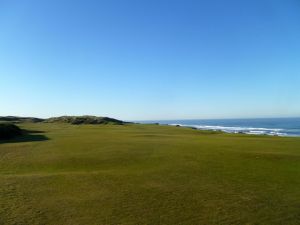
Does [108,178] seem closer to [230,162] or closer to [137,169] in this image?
[137,169]

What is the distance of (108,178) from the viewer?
53.3ft

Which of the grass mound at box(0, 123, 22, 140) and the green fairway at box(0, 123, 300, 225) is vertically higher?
the grass mound at box(0, 123, 22, 140)

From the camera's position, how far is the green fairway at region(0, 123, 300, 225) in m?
11.0

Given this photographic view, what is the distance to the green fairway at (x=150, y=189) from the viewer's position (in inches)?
431

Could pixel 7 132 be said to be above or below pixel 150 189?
above

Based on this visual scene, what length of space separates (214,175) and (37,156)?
14967 mm

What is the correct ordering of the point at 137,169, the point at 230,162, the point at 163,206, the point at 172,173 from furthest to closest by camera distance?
the point at 230,162
the point at 137,169
the point at 172,173
the point at 163,206

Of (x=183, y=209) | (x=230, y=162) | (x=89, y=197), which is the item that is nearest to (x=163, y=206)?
(x=183, y=209)

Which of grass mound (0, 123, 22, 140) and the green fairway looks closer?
the green fairway

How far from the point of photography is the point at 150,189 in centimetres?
1411

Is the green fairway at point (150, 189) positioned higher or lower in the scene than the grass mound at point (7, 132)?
lower

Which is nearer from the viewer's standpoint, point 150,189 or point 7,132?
point 150,189

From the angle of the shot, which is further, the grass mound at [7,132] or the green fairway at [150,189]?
the grass mound at [7,132]

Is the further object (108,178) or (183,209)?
(108,178)
